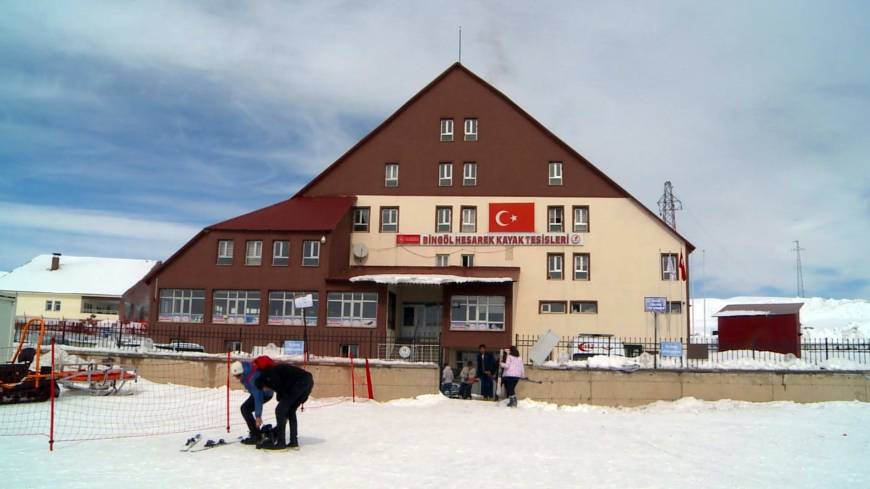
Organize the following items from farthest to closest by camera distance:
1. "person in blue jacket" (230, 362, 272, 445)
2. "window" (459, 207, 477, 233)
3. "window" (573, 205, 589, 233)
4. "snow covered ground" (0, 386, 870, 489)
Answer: "window" (459, 207, 477, 233)
"window" (573, 205, 589, 233)
"person in blue jacket" (230, 362, 272, 445)
"snow covered ground" (0, 386, 870, 489)

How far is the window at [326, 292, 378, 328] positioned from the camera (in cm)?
3484

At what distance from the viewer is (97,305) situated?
235ft

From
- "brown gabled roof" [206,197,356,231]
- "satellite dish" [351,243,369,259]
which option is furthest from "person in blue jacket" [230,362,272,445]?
"satellite dish" [351,243,369,259]

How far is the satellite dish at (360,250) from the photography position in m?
38.9

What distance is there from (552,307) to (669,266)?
659 cm

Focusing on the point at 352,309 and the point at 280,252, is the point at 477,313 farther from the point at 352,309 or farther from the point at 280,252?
the point at 280,252

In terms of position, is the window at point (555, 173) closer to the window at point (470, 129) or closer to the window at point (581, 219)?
the window at point (581, 219)

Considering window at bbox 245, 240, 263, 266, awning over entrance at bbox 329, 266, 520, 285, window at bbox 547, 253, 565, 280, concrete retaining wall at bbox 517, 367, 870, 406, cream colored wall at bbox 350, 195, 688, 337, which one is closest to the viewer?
concrete retaining wall at bbox 517, 367, 870, 406

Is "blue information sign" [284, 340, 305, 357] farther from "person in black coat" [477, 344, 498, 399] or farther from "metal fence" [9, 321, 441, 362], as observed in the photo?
"metal fence" [9, 321, 441, 362]

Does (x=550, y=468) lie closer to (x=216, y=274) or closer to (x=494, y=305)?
(x=494, y=305)

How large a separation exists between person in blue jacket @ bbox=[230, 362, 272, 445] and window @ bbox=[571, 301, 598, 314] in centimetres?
2715

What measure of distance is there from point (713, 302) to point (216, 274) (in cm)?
10174

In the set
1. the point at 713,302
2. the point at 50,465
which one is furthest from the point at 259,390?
the point at 713,302

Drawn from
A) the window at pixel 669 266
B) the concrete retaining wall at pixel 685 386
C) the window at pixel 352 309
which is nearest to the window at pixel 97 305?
the window at pixel 352 309
